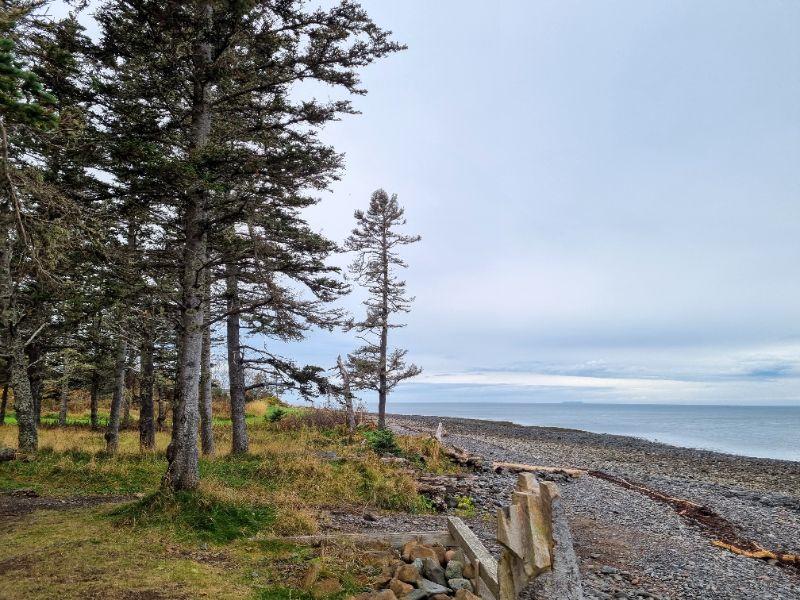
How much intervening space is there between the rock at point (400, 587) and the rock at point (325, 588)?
0.65m

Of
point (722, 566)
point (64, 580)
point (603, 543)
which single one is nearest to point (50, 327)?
point (64, 580)

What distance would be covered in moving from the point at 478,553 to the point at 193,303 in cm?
669

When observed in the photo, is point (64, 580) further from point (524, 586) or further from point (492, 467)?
point (492, 467)

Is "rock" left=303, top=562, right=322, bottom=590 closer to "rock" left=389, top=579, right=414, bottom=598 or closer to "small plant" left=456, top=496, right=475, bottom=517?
"rock" left=389, top=579, right=414, bottom=598

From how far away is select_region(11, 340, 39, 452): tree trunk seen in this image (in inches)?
549

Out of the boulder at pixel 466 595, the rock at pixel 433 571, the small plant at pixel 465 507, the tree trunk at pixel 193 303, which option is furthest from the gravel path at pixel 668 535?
the tree trunk at pixel 193 303

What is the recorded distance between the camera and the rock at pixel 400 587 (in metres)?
5.77

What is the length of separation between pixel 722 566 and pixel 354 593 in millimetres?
7348

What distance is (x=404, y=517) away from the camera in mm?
10883

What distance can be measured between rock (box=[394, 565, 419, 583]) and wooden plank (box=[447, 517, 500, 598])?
80 centimetres

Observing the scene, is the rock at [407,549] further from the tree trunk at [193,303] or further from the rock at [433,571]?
the tree trunk at [193,303]

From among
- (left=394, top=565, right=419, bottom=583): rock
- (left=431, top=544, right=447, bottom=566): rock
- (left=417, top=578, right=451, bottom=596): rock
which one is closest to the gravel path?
(left=431, top=544, right=447, bottom=566): rock

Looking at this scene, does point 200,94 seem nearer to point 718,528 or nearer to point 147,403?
point 147,403

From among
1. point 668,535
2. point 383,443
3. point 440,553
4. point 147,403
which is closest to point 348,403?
point 383,443
